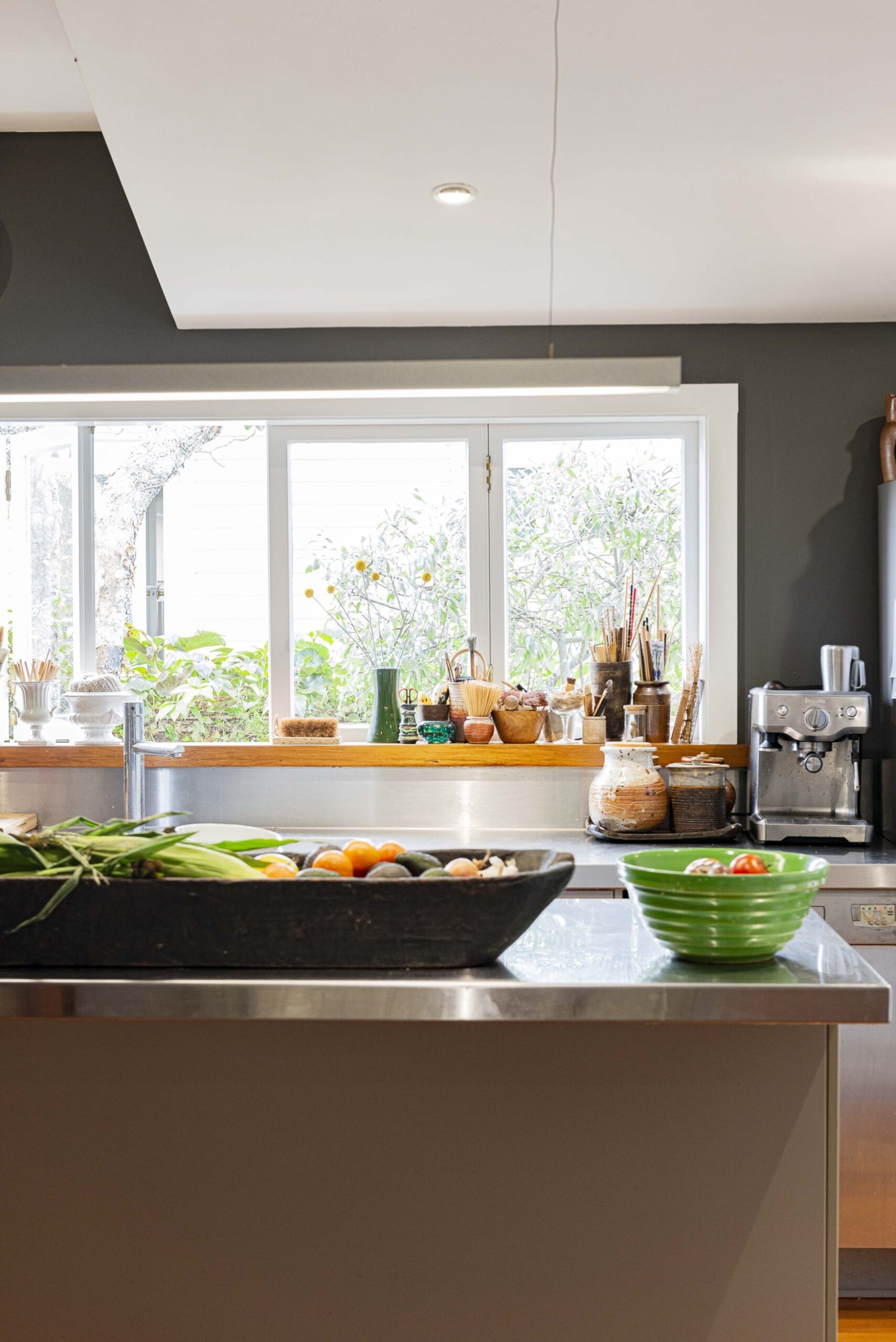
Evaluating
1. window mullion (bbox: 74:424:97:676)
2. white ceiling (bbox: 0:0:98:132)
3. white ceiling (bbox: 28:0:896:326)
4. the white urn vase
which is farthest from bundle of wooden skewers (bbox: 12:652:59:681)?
white ceiling (bbox: 0:0:98:132)

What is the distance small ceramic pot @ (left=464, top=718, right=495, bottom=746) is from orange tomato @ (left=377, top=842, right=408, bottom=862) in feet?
6.08

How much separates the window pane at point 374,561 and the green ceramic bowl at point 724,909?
7.37 ft

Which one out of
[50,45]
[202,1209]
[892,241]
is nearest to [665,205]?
[892,241]

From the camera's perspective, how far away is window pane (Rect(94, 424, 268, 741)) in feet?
11.7

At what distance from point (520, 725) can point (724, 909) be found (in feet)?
6.70

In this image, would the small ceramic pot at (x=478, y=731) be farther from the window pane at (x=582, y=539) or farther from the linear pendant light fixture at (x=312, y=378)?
the linear pendant light fixture at (x=312, y=378)

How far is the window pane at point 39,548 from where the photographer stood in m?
3.62

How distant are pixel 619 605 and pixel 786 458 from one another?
654mm

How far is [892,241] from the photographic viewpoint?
2934 millimetres

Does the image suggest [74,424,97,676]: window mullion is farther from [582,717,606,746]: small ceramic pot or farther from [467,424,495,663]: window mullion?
[582,717,606,746]: small ceramic pot

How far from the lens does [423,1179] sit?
4.56 ft

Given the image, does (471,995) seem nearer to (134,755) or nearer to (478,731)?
(134,755)

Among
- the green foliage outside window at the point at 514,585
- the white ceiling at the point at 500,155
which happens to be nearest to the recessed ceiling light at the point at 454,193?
the white ceiling at the point at 500,155

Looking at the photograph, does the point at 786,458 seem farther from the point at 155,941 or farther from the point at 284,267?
the point at 155,941
